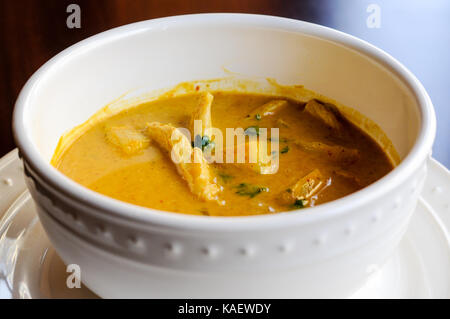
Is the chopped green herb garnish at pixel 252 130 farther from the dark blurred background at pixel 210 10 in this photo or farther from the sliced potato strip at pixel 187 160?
the dark blurred background at pixel 210 10

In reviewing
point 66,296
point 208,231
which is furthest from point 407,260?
point 66,296

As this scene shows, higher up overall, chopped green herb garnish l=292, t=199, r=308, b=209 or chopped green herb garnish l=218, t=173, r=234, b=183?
chopped green herb garnish l=292, t=199, r=308, b=209

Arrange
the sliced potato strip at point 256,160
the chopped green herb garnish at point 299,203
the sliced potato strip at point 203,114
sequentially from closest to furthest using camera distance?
1. the chopped green herb garnish at point 299,203
2. the sliced potato strip at point 256,160
3. the sliced potato strip at point 203,114

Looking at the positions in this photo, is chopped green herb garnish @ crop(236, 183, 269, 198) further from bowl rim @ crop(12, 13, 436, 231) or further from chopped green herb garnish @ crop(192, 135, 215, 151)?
bowl rim @ crop(12, 13, 436, 231)

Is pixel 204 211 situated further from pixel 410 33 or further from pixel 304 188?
pixel 410 33

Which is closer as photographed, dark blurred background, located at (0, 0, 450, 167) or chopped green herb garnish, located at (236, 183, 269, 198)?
chopped green herb garnish, located at (236, 183, 269, 198)

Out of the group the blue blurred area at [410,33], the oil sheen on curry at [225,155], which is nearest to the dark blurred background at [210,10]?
the blue blurred area at [410,33]

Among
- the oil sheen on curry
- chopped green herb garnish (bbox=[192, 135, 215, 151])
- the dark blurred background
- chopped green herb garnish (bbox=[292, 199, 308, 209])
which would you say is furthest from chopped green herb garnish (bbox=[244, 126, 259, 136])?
the dark blurred background

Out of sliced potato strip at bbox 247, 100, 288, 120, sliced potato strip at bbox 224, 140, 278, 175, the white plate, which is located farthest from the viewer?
sliced potato strip at bbox 247, 100, 288, 120
